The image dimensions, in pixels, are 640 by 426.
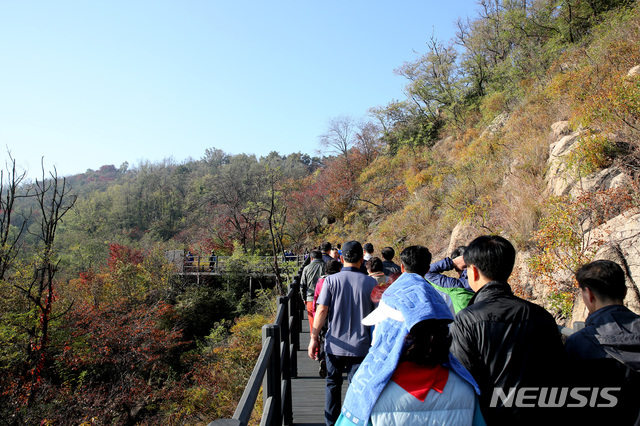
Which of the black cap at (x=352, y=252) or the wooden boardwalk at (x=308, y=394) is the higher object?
the black cap at (x=352, y=252)

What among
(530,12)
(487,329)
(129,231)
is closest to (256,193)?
(129,231)

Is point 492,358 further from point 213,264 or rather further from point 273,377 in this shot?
point 213,264

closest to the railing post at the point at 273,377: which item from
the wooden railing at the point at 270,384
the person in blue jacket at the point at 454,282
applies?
the wooden railing at the point at 270,384

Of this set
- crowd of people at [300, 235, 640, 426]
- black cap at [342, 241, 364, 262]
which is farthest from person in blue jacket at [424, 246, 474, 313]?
black cap at [342, 241, 364, 262]

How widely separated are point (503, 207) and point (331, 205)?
23719 millimetres

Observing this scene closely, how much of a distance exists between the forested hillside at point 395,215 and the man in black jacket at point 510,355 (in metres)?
4.25

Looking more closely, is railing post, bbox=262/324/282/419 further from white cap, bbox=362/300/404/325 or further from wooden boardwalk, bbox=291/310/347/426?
white cap, bbox=362/300/404/325

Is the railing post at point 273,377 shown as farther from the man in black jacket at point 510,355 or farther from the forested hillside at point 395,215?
the forested hillside at point 395,215

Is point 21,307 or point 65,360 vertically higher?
point 21,307

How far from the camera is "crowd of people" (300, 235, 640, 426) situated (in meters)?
1.34

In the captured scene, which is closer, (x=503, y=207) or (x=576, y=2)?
(x=503, y=207)

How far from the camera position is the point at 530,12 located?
17.4 metres

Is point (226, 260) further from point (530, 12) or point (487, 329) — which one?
point (487, 329)

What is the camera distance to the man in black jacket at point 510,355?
1.71 meters
